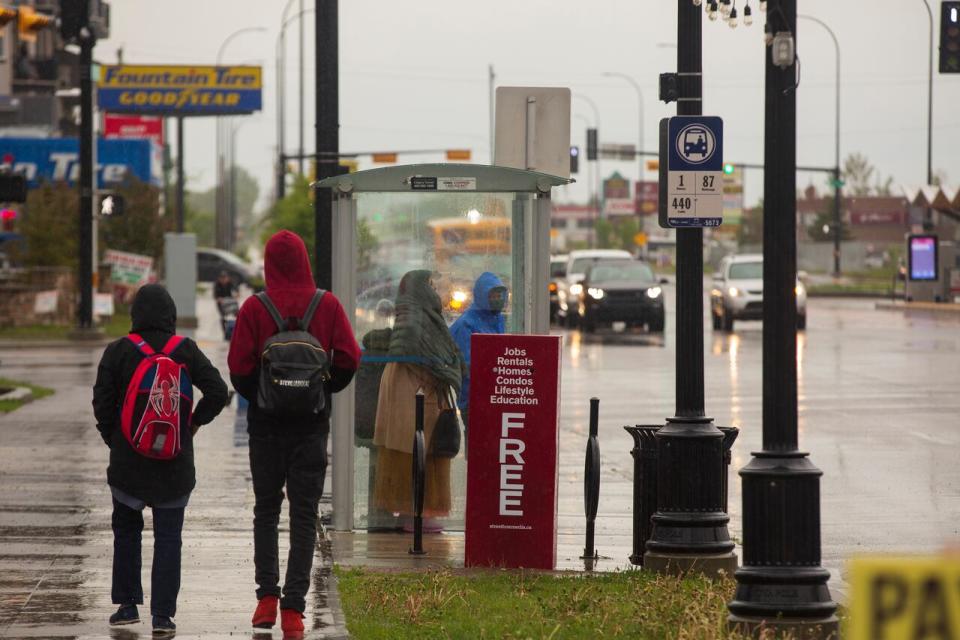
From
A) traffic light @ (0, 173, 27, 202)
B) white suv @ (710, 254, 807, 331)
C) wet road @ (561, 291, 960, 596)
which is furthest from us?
white suv @ (710, 254, 807, 331)

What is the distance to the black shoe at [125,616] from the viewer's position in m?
7.90

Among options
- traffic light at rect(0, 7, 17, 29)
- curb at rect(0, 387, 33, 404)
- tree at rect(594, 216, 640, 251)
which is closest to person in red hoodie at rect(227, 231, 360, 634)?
traffic light at rect(0, 7, 17, 29)

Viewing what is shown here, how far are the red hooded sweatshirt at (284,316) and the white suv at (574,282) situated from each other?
1334 inches

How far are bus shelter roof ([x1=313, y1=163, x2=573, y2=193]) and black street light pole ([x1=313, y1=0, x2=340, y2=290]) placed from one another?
2219 mm

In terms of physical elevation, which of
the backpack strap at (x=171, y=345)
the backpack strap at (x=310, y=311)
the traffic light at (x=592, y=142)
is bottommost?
the backpack strap at (x=171, y=345)

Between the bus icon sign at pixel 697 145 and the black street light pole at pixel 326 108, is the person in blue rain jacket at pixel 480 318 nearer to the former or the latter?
the bus icon sign at pixel 697 145

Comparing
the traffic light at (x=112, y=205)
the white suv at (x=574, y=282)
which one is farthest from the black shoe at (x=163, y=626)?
the white suv at (x=574, y=282)

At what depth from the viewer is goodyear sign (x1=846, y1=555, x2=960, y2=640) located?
3535mm

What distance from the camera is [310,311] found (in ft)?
25.7

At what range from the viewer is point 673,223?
31.9 ft

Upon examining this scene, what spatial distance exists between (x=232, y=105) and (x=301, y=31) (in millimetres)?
17525

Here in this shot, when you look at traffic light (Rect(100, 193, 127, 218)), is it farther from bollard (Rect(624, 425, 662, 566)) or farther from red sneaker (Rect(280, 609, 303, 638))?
red sneaker (Rect(280, 609, 303, 638))

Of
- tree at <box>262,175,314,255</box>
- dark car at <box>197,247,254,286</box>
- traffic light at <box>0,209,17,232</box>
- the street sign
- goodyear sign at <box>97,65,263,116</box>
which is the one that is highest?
goodyear sign at <box>97,65,263,116</box>

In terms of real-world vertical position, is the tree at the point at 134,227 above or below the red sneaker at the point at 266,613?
above
